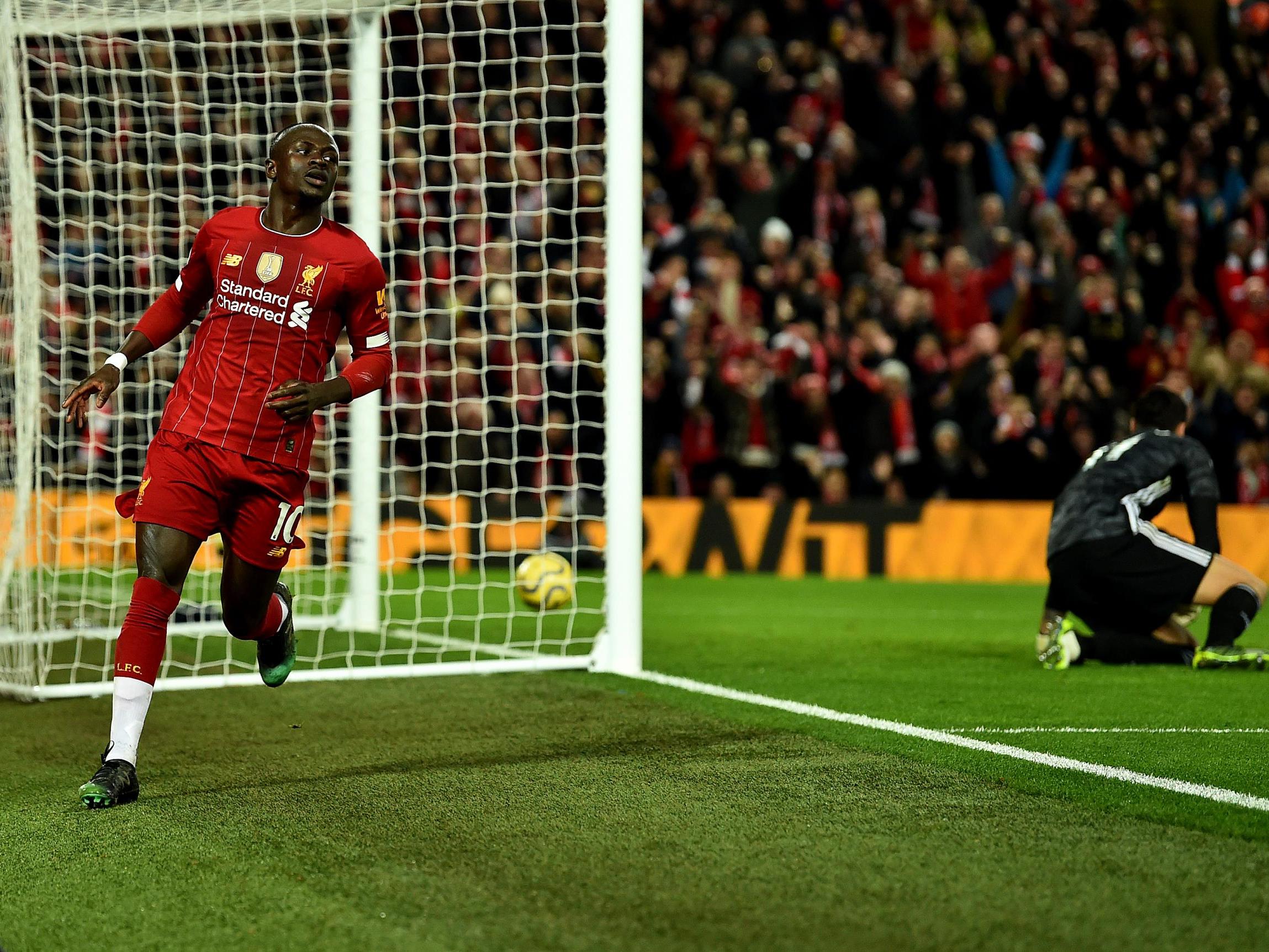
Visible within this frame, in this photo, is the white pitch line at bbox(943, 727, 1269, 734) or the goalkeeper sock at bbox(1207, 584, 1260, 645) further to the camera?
the goalkeeper sock at bbox(1207, 584, 1260, 645)

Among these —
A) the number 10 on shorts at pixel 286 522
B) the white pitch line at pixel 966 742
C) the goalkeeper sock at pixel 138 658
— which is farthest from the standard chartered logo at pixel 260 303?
the white pitch line at pixel 966 742

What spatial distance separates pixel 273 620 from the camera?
18.2 ft

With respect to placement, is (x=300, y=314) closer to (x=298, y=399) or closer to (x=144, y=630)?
(x=298, y=399)

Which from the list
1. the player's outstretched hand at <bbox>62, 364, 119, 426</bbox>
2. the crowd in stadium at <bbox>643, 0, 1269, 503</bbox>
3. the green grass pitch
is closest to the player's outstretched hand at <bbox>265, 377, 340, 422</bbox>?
the player's outstretched hand at <bbox>62, 364, 119, 426</bbox>

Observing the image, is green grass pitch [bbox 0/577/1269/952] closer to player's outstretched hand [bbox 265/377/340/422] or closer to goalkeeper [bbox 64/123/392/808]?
goalkeeper [bbox 64/123/392/808]

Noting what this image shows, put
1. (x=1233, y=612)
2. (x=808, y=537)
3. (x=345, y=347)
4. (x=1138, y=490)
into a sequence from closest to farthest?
(x=1233, y=612)
(x=1138, y=490)
(x=345, y=347)
(x=808, y=537)

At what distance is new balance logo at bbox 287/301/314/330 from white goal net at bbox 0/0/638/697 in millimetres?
2273

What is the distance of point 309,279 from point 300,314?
11 centimetres

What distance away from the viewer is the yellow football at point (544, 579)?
354 inches

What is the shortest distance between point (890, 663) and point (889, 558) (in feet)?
19.2

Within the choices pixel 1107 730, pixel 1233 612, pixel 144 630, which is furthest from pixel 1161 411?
pixel 144 630

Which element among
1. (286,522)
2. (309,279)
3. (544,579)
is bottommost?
(544,579)

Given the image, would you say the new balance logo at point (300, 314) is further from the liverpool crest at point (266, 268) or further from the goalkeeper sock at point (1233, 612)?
the goalkeeper sock at point (1233, 612)

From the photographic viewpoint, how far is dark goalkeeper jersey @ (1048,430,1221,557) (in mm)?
7582
